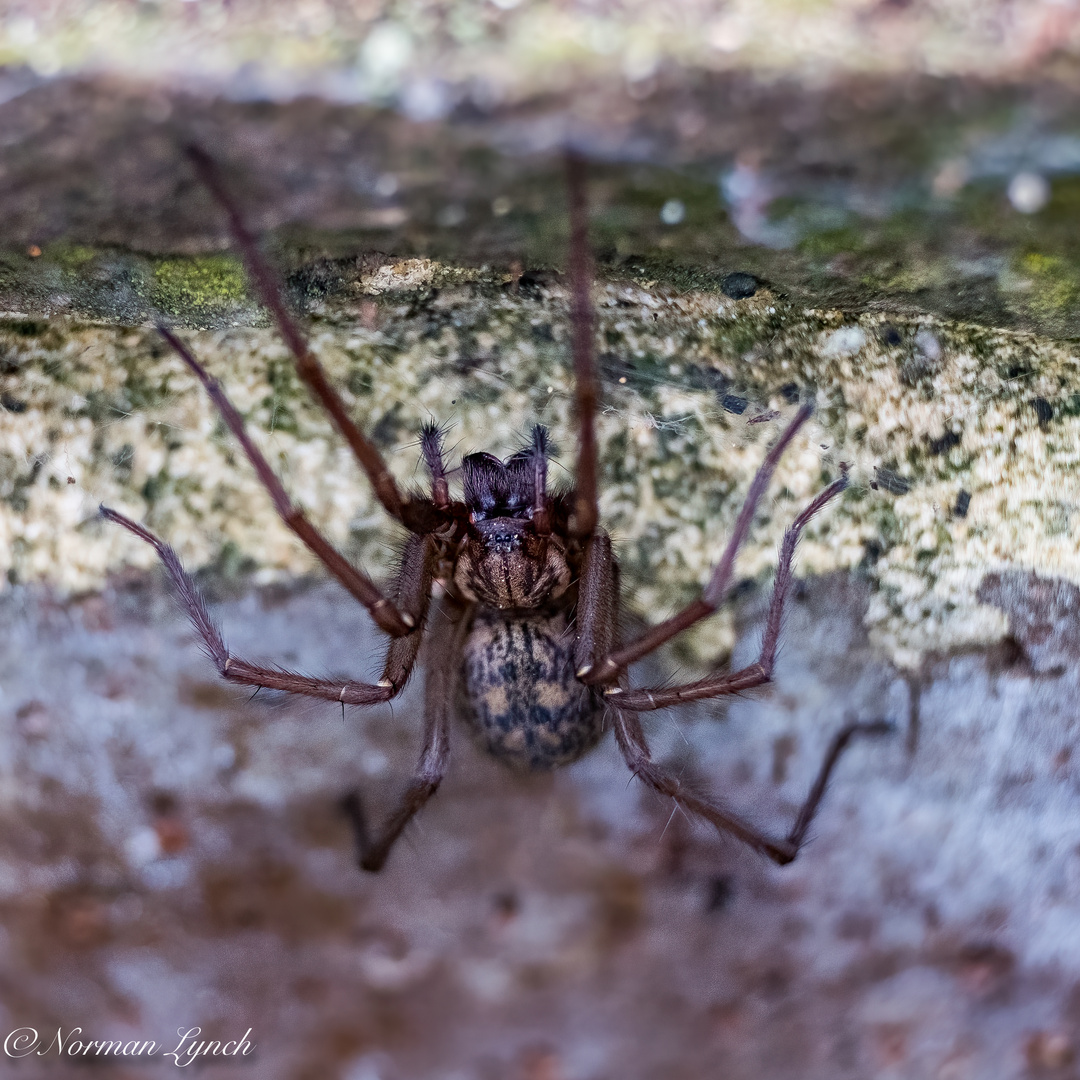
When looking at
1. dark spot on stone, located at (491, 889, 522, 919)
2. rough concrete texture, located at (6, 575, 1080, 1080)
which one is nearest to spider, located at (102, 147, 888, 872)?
rough concrete texture, located at (6, 575, 1080, 1080)

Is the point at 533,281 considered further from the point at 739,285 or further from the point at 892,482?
the point at 892,482

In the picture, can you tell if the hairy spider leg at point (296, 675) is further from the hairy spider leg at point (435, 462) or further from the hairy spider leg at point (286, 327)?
the hairy spider leg at point (286, 327)

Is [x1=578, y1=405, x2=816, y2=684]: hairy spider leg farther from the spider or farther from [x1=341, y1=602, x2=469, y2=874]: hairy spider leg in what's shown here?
[x1=341, y1=602, x2=469, y2=874]: hairy spider leg

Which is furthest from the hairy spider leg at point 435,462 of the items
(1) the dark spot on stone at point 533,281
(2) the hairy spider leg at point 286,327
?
(1) the dark spot on stone at point 533,281

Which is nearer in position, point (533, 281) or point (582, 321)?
point (582, 321)

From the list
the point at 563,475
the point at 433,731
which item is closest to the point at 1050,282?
the point at 563,475

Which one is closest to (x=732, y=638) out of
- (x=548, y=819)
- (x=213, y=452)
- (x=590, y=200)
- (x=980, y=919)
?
(x=548, y=819)
